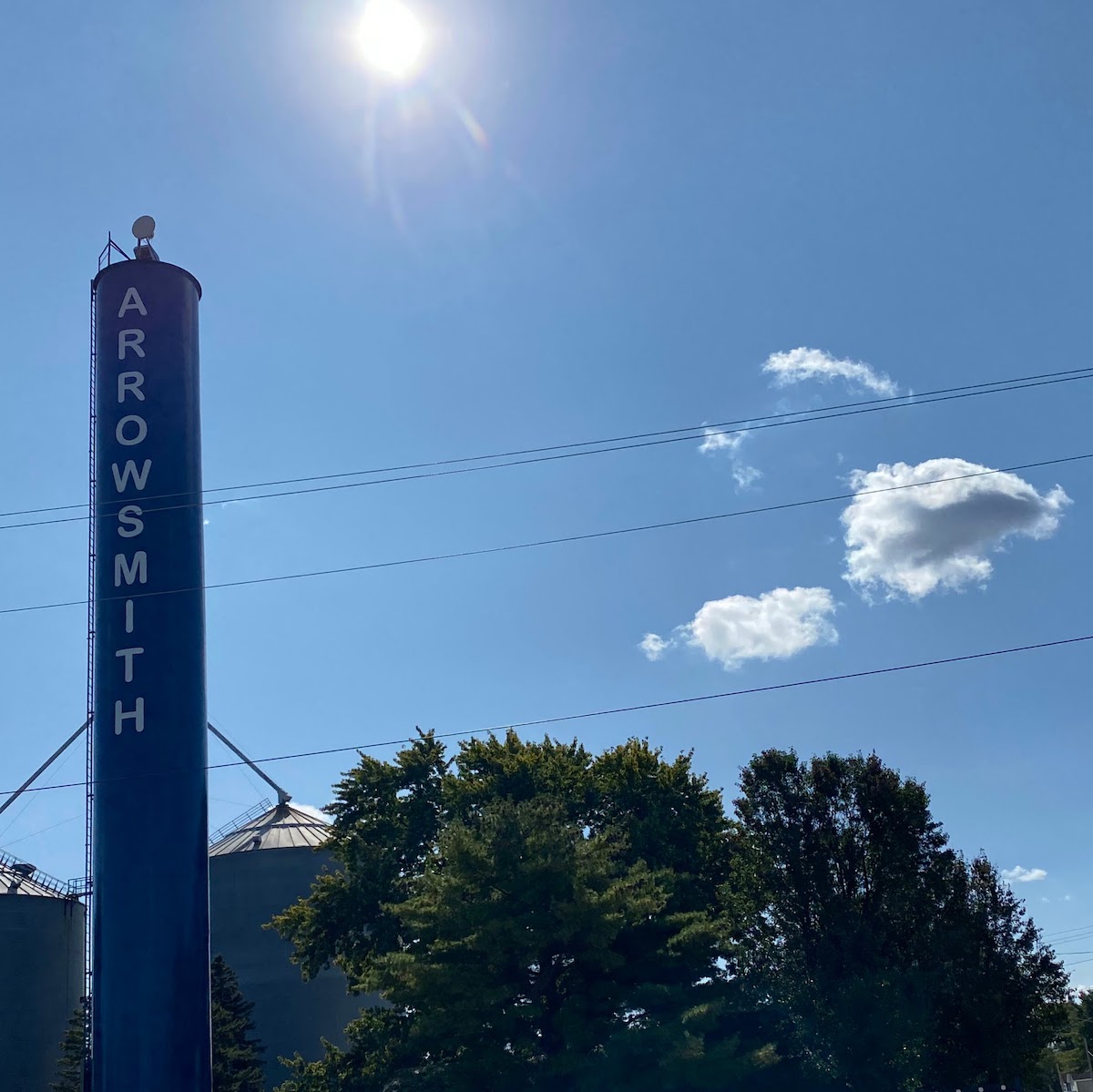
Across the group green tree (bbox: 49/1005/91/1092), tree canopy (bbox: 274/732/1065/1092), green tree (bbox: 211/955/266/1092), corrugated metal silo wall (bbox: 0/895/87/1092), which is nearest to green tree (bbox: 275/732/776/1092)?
tree canopy (bbox: 274/732/1065/1092)

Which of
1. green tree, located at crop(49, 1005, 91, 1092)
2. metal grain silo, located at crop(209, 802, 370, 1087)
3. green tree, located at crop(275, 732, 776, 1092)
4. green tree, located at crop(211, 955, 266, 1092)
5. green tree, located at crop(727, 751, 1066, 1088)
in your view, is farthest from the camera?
metal grain silo, located at crop(209, 802, 370, 1087)

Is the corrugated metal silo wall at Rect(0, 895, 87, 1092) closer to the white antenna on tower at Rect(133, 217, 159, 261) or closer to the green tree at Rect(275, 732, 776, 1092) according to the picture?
the green tree at Rect(275, 732, 776, 1092)

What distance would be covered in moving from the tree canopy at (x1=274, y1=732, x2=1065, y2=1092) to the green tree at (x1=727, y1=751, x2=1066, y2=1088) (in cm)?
7

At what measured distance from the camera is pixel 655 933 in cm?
3600

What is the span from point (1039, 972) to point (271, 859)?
34.5m

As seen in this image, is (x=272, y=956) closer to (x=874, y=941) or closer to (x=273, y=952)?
(x=273, y=952)

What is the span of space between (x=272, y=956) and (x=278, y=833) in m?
6.43

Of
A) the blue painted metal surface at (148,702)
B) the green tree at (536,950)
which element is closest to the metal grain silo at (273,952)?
the green tree at (536,950)

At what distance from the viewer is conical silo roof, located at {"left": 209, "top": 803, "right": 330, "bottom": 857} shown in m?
57.6

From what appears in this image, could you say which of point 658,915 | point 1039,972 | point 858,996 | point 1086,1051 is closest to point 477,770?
point 658,915

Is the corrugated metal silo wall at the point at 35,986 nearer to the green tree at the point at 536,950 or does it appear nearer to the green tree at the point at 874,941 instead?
the green tree at the point at 536,950

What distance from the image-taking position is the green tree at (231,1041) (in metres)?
46.1

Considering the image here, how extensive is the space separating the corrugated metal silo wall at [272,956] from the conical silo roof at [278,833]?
1026 millimetres

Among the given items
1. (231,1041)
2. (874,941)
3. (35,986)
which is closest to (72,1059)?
(35,986)
